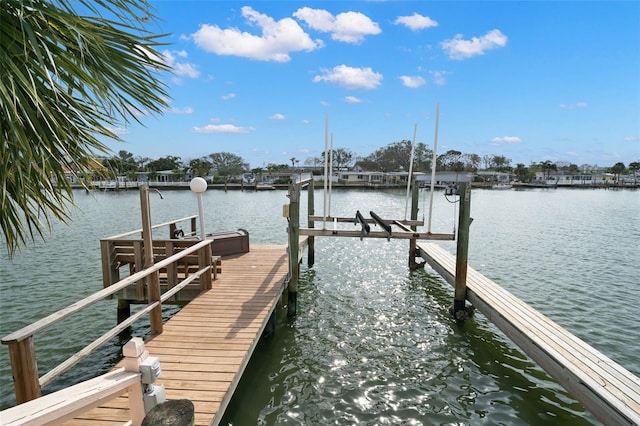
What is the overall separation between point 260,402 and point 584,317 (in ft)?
24.3

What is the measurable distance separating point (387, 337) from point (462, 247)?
2.36m

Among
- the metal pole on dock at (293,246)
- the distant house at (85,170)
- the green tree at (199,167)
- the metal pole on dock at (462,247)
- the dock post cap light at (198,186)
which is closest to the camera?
the distant house at (85,170)

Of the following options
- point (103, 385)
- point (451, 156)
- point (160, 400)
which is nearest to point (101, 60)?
point (103, 385)

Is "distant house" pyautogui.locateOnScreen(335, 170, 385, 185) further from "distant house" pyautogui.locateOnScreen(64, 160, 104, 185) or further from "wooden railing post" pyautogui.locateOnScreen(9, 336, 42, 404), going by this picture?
"wooden railing post" pyautogui.locateOnScreen(9, 336, 42, 404)

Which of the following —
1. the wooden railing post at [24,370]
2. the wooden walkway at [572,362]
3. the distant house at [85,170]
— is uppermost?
the distant house at [85,170]

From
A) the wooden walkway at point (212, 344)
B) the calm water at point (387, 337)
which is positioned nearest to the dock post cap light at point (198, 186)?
the wooden walkway at point (212, 344)

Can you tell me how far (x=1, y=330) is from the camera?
7039mm

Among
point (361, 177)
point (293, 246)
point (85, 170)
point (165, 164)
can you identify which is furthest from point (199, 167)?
point (85, 170)

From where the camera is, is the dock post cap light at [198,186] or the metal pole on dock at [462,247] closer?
the metal pole on dock at [462,247]

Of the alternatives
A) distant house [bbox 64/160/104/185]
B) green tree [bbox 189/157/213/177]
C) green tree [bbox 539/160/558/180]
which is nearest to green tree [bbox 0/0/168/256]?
distant house [bbox 64/160/104/185]

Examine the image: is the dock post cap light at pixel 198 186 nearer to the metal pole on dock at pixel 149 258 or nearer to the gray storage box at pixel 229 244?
the gray storage box at pixel 229 244

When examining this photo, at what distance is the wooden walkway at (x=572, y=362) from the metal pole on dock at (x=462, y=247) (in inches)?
13.5

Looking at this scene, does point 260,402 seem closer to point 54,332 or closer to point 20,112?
point 20,112

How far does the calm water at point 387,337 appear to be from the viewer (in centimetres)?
471
